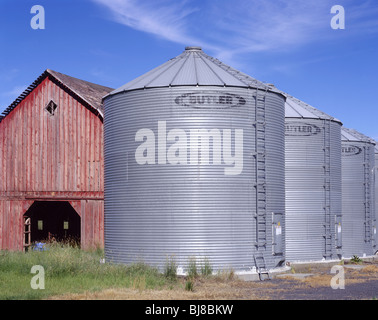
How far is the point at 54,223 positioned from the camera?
36.9 meters

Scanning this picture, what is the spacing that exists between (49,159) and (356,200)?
58.6 feet

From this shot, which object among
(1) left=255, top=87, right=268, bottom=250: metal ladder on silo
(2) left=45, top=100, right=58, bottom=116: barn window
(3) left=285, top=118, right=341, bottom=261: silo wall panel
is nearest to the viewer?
(1) left=255, top=87, right=268, bottom=250: metal ladder on silo

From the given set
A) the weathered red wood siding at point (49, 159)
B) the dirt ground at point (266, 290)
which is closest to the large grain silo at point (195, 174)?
the dirt ground at point (266, 290)

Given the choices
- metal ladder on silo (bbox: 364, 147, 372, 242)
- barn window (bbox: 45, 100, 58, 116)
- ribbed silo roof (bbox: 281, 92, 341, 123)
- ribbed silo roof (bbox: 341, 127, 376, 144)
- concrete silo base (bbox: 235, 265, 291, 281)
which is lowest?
concrete silo base (bbox: 235, 265, 291, 281)

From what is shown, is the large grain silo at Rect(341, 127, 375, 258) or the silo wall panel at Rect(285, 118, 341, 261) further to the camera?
the large grain silo at Rect(341, 127, 375, 258)

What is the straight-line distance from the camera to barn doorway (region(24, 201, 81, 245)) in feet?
116

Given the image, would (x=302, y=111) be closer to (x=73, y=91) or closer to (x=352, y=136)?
(x=352, y=136)

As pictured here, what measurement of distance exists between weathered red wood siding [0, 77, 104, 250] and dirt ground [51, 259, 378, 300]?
41.0 feet

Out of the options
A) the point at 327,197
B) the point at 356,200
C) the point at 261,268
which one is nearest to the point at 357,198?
the point at 356,200

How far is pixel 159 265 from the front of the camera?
20.7 meters

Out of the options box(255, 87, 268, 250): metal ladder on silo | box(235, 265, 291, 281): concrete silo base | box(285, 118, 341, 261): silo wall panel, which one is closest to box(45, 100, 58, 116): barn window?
box(285, 118, 341, 261): silo wall panel

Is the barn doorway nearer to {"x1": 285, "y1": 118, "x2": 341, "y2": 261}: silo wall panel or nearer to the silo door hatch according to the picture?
{"x1": 285, "y1": 118, "x2": 341, "y2": 261}: silo wall panel

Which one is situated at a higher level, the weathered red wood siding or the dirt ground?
the weathered red wood siding
